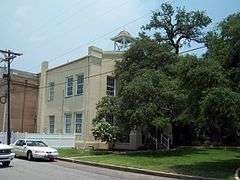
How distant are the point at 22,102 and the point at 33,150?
86.7 ft

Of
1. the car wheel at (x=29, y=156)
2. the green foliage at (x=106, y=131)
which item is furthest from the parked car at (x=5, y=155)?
the green foliage at (x=106, y=131)

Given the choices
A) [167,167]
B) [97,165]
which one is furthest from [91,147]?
[167,167]

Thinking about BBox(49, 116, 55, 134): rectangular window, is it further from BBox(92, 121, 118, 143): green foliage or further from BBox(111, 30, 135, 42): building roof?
BBox(92, 121, 118, 143): green foliage

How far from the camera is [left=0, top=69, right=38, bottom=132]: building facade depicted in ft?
176

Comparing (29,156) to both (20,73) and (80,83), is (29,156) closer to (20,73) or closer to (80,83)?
(80,83)

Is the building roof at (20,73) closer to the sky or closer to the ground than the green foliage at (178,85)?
closer to the sky

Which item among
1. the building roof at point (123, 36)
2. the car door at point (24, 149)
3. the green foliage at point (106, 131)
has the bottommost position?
the car door at point (24, 149)

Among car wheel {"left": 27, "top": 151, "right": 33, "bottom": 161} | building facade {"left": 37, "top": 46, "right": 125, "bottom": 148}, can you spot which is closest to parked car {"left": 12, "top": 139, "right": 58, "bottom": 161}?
car wheel {"left": 27, "top": 151, "right": 33, "bottom": 161}

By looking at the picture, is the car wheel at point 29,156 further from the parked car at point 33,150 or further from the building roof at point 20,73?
the building roof at point 20,73

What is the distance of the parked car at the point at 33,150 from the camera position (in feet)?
94.2

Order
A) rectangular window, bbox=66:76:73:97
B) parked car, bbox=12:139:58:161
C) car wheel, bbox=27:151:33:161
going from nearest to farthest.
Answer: parked car, bbox=12:139:58:161, car wheel, bbox=27:151:33:161, rectangular window, bbox=66:76:73:97

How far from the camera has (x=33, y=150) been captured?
94.6ft

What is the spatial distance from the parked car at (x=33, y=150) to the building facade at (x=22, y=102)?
23.2m

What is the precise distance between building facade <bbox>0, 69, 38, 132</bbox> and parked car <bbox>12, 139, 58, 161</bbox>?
23.2 m
